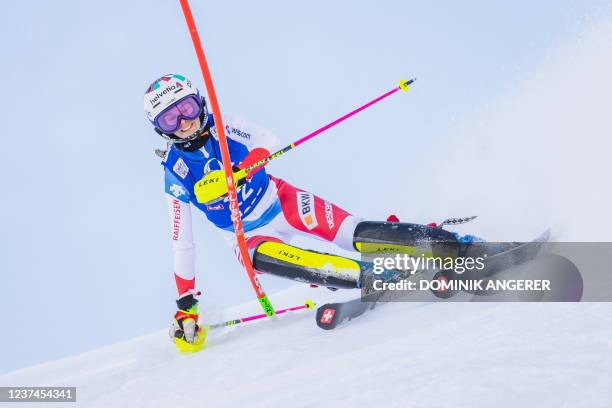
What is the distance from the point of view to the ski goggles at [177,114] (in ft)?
13.0

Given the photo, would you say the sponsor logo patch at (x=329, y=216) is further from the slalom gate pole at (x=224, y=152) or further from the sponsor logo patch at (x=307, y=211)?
the slalom gate pole at (x=224, y=152)

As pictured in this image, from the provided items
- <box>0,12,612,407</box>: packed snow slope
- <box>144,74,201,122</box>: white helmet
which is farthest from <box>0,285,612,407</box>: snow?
<box>144,74,201,122</box>: white helmet

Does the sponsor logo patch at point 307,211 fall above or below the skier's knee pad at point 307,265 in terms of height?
above

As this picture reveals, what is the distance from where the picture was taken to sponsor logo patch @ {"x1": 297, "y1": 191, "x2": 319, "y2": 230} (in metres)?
4.37

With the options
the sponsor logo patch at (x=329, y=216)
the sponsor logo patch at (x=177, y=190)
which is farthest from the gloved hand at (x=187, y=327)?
the sponsor logo patch at (x=329, y=216)

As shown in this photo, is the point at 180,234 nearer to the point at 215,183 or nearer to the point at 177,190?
the point at 177,190

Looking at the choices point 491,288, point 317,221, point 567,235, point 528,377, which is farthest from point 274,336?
point 528,377

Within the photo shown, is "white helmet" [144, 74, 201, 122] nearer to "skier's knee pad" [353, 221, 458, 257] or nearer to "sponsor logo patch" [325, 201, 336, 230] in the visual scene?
"sponsor logo patch" [325, 201, 336, 230]

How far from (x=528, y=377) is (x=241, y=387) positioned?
1.43 meters

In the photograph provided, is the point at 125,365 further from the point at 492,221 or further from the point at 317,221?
the point at 492,221

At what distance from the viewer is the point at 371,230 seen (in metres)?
4.10

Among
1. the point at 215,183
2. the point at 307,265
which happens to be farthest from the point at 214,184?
the point at 307,265

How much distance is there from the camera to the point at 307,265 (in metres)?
3.77

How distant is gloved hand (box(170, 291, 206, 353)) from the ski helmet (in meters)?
1.13
